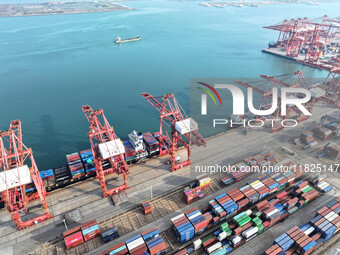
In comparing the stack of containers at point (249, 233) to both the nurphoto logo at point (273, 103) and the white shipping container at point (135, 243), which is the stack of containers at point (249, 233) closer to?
the white shipping container at point (135, 243)

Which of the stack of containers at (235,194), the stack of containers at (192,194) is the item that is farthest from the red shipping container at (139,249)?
the stack of containers at (235,194)

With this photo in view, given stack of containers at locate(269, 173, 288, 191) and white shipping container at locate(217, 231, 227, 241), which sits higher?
stack of containers at locate(269, 173, 288, 191)

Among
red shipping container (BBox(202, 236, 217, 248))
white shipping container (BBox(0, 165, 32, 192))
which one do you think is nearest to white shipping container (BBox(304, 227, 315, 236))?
red shipping container (BBox(202, 236, 217, 248))

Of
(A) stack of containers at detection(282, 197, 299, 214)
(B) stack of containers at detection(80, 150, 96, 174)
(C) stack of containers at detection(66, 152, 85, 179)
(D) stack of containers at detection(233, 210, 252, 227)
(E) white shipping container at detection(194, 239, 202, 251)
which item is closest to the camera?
(E) white shipping container at detection(194, 239, 202, 251)

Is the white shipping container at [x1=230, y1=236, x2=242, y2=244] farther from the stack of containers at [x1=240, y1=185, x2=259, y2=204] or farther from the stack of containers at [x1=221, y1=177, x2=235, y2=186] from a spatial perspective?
the stack of containers at [x1=221, y1=177, x2=235, y2=186]

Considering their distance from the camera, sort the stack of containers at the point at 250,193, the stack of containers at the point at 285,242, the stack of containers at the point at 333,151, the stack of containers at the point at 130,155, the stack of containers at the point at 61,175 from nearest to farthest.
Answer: the stack of containers at the point at 285,242, the stack of containers at the point at 250,193, the stack of containers at the point at 61,175, the stack of containers at the point at 130,155, the stack of containers at the point at 333,151

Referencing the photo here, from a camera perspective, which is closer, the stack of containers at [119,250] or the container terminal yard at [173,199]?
the stack of containers at [119,250]

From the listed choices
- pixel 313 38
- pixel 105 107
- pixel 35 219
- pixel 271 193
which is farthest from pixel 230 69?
pixel 35 219
